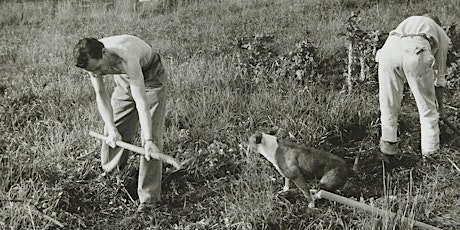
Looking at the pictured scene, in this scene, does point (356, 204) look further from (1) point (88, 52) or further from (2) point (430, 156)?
(1) point (88, 52)

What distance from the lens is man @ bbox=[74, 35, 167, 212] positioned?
3555mm

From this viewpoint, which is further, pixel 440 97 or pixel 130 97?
pixel 440 97

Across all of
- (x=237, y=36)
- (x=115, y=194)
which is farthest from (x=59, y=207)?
(x=237, y=36)

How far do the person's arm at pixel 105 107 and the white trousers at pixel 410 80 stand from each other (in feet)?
7.24

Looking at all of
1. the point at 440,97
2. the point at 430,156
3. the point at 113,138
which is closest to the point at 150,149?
the point at 113,138

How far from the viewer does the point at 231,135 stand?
4875 mm

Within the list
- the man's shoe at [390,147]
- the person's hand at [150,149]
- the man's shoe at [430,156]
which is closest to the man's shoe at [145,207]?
the person's hand at [150,149]

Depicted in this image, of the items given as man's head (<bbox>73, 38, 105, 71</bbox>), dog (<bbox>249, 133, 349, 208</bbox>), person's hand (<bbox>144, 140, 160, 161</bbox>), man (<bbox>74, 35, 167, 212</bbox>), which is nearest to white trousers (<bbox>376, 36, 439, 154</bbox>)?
dog (<bbox>249, 133, 349, 208</bbox>)

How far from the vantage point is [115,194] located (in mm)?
4312

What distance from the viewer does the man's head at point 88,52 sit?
342cm

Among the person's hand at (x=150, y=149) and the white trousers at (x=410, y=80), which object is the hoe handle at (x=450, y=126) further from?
the person's hand at (x=150, y=149)

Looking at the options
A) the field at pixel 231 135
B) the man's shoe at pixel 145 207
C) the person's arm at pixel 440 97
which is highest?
the person's arm at pixel 440 97

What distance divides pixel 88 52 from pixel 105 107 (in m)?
0.67

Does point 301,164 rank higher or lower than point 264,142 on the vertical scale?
lower
